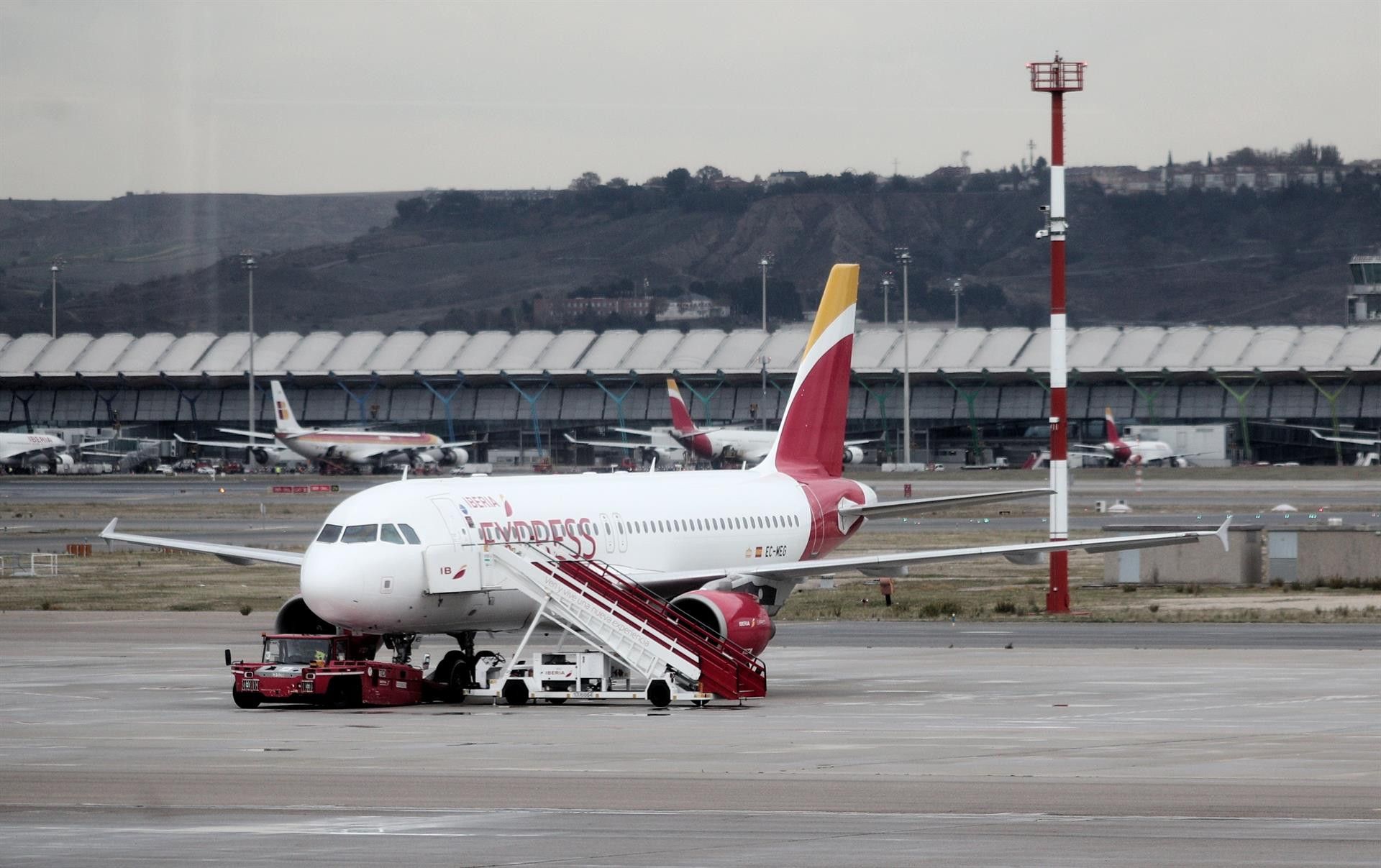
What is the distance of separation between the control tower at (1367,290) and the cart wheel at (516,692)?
163952 mm

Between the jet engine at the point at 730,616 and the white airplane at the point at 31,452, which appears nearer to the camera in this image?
the jet engine at the point at 730,616

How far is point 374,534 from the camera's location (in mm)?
33875

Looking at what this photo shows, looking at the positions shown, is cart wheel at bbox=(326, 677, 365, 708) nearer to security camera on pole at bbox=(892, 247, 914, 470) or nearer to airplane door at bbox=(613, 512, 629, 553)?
airplane door at bbox=(613, 512, 629, 553)

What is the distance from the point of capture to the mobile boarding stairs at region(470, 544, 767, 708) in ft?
109

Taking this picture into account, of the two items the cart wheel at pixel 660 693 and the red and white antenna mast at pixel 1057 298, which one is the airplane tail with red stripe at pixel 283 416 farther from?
the cart wheel at pixel 660 693

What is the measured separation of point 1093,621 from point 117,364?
148854 millimetres

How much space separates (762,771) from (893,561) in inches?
539

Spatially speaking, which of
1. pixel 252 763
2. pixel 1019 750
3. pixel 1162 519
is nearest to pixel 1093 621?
pixel 1019 750

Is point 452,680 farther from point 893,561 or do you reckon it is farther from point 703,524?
point 893,561

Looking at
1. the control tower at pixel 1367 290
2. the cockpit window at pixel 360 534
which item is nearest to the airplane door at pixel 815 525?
the cockpit window at pixel 360 534

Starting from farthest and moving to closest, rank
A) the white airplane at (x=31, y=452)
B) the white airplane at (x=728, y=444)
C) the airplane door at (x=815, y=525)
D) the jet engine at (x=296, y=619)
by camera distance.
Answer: the white airplane at (x=31, y=452)
the white airplane at (x=728, y=444)
the airplane door at (x=815, y=525)
the jet engine at (x=296, y=619)

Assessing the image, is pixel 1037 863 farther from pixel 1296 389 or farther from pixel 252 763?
pixel 1296 389

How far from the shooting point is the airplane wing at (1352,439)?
492ft

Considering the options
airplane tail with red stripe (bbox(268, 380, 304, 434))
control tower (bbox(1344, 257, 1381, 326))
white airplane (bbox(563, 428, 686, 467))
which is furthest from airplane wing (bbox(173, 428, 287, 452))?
control tower (bbox(1344, 257, 1381, 326))
